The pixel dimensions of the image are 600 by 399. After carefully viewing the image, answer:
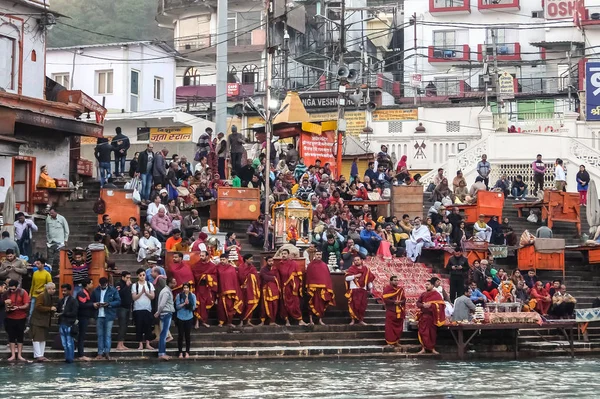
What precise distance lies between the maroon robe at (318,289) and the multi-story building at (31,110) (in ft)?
32.4

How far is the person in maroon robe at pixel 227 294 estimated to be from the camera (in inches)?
1020

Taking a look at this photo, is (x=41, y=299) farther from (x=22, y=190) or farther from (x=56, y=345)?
(x=22, y=190)

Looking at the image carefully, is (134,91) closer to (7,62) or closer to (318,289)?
(7,62)

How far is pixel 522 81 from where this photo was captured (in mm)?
69125

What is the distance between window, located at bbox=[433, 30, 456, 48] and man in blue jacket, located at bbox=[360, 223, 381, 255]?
44.3 m

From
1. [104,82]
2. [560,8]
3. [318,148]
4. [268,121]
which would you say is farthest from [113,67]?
[560,8]

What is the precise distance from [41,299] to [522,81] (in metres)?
48.8

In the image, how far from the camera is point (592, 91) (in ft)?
188

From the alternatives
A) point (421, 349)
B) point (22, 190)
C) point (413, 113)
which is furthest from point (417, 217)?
point (413, 113)

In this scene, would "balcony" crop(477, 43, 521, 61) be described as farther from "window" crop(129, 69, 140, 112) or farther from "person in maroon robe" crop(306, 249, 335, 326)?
"person in maroon robe" crop(306, 249, 335, 326)

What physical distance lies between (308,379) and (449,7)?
183ft

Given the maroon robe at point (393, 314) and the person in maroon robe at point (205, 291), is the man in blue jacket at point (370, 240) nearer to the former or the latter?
the maroon robe at point (393, 314)

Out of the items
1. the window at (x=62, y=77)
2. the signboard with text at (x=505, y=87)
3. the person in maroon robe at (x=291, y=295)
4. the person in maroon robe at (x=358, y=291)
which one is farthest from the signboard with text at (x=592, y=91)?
the person in maroon robe at (x=291, y=295)

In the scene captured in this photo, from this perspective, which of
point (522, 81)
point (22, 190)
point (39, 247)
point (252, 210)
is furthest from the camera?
point (522, 81)
